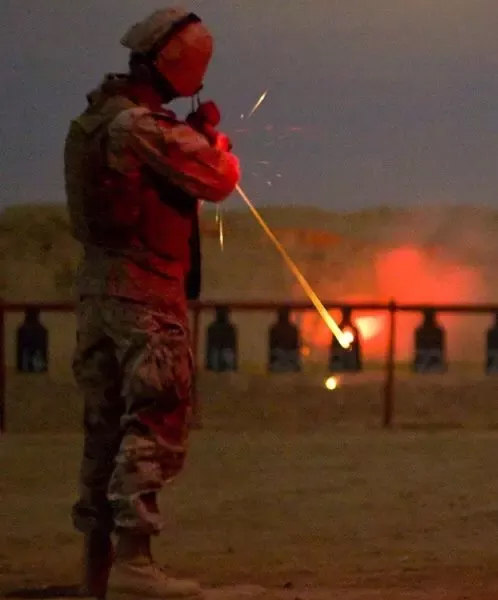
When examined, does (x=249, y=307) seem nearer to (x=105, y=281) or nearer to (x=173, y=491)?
(x=173, y=491)

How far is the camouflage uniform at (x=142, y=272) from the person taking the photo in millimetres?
1954

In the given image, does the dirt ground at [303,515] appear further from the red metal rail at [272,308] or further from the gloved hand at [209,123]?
the gloved hand at [209,123]

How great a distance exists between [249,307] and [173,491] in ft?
5.73

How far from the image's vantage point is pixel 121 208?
78.1 inches

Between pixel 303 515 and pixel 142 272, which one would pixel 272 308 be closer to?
pixel 303 515

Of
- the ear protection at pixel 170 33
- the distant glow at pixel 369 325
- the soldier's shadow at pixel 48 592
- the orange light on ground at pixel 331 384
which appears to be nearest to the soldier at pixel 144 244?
the ear protection at pixel 170 33

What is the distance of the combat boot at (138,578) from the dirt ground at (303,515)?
0.21m

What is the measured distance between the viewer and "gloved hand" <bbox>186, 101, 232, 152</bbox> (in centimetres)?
204

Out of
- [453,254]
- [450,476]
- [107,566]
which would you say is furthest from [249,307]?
[453,254]

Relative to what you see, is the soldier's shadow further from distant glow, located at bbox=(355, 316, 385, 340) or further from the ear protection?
distant glow, located at bbox=(355, 316, 385, 340)

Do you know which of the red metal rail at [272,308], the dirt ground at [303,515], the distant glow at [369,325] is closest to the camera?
the dirt ground at [303,515]

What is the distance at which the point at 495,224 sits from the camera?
12.1 m

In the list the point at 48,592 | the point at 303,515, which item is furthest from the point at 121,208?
the point at 303,515

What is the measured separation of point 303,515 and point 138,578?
143 cm
